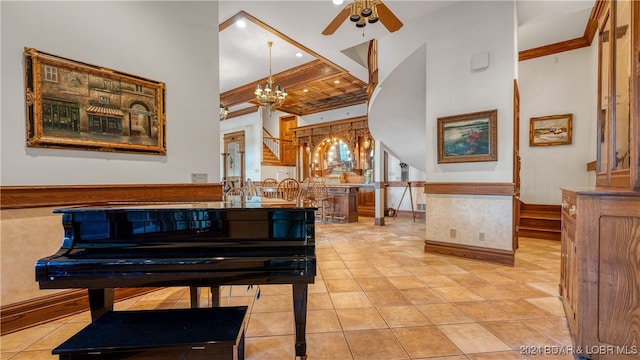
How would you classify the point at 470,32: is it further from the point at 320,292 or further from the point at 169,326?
the point at 169,326

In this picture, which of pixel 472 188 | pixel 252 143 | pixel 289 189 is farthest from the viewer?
pixel 252 143

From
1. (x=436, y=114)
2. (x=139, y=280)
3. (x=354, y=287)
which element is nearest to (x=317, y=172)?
(x=436, y=114)

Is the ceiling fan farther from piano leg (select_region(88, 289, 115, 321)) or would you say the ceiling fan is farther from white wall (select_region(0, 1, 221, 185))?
piano leg (select_region(88, 289, 115, 321))

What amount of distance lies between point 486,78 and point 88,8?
4152 millimetres

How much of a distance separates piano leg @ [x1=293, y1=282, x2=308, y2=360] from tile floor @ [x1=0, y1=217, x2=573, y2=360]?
0.28m

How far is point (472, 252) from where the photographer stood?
3441 mm

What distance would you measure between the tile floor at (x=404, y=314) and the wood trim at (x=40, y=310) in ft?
0.22

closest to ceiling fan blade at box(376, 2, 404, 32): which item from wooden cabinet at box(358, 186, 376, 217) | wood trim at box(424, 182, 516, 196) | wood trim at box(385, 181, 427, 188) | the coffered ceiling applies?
the coffered ceiling

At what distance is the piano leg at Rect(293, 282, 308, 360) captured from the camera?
1.33 meters

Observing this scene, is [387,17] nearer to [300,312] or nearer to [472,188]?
[472,188]

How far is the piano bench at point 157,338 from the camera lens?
99cm

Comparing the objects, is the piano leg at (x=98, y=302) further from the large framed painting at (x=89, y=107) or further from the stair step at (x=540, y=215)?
the stair step at (x=540, y=215)

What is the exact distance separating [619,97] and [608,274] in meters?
1.13

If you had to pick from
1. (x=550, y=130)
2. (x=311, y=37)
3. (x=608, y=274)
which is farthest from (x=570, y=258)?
(x=550, y=130)
